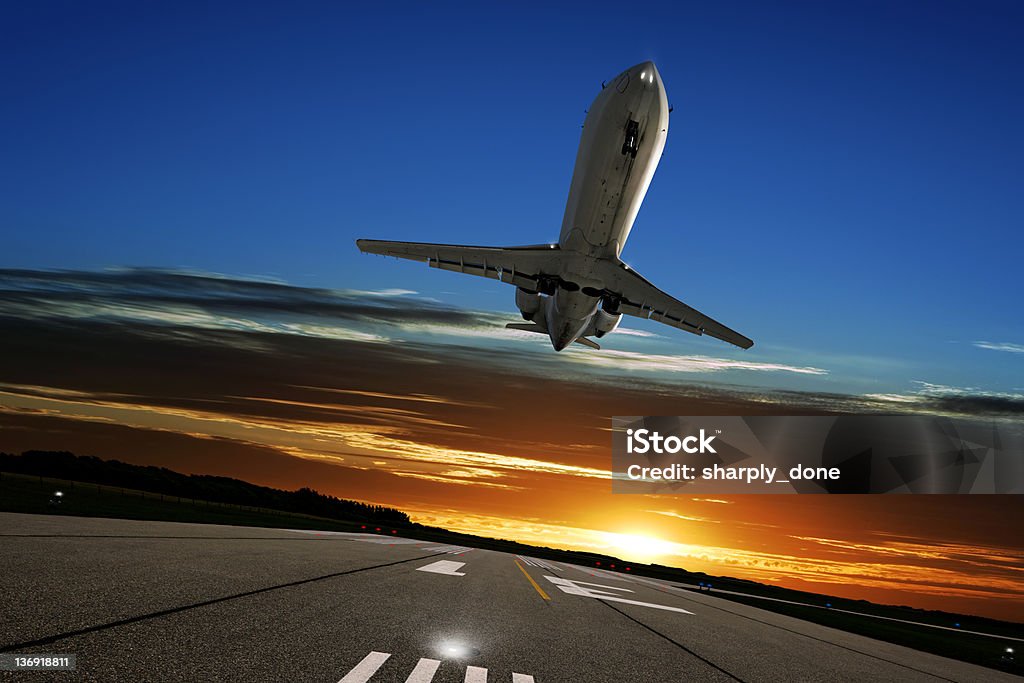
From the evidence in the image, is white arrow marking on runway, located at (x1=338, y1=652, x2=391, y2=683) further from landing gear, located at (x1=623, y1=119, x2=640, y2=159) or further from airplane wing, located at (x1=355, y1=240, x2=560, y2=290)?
airplane wing, located at (x1=355, y1=240, x2=560, y2=290)

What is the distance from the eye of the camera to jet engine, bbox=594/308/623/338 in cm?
4028

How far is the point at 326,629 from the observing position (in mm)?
7996

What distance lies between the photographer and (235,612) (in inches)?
324

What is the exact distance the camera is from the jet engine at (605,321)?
132ft

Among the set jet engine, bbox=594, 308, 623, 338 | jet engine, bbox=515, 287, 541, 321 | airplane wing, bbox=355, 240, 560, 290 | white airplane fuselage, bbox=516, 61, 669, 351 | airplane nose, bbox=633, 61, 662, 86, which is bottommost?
jet engine, bbox=594, 308, 623, 338

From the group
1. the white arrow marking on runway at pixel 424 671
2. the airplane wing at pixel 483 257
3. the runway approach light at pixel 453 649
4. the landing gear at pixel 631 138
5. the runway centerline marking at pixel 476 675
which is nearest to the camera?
the white arrow marking on runway at pixel 424 671

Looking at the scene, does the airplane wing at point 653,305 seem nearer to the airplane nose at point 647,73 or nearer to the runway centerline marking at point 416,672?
the airplane nose at point 647,73

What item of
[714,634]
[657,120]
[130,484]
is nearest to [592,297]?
[657,120]

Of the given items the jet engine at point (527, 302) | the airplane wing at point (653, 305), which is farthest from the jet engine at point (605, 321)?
the jet engine at point (527, 302)

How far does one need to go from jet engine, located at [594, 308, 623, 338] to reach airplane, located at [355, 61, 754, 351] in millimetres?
71

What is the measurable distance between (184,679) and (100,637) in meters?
1.63

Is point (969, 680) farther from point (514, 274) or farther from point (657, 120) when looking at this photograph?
point (514, 274)

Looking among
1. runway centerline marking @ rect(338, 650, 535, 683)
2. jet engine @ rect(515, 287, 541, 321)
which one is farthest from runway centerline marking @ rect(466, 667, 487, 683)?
jet engine @ rect(515, 287, 541, 321)

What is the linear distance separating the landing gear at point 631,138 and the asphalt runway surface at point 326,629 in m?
20.5
